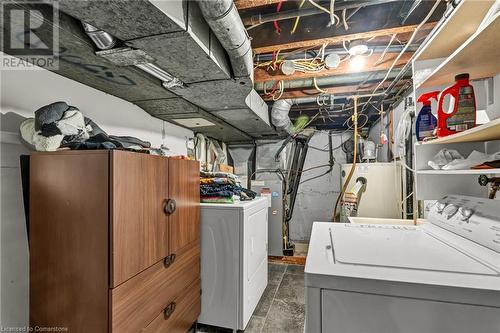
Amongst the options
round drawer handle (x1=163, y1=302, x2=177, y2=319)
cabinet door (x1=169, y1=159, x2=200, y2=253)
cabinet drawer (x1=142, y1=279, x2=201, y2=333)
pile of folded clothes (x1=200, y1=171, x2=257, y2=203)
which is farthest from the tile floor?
pile of folded clothes (x1=200, y1=171, x2=257, y2=203)

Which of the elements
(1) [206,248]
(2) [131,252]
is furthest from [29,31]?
(1) [206,248]

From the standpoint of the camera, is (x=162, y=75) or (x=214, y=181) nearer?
(x=162, y=75)

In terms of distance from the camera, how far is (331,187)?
13.6 ft

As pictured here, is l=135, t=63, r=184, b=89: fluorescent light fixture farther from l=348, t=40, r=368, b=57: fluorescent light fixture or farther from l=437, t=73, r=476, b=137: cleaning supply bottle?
l=437, t=73, r=476, b=137: cleaning supply bottle

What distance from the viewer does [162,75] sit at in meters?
1.47

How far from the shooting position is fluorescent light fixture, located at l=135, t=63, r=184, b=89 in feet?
4.45

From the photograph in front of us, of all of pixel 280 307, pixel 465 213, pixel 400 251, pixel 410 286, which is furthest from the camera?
pixel 280 307

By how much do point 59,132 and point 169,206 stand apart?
2.25 ft

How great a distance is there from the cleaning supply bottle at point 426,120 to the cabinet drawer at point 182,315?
1912 mm

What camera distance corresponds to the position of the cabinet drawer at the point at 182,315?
135 centimetres

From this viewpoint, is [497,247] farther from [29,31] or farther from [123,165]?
[29,31]

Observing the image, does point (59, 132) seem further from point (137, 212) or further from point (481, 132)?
point (481, 132)

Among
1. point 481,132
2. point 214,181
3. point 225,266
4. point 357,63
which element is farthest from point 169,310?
point 357,63

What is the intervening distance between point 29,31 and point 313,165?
3.94 meters
